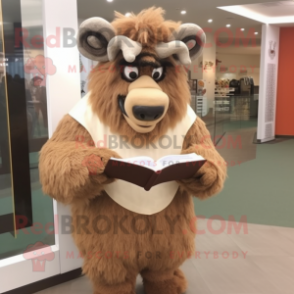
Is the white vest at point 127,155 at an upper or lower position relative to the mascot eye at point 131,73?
lower

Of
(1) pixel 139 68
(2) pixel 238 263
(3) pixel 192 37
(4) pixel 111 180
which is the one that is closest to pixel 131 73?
(1) pixel 139 68

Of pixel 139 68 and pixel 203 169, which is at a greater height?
pixel 139 68

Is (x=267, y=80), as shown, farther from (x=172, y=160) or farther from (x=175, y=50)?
(x=172, y=160)

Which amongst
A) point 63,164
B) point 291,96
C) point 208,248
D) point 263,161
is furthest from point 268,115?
point 63,164

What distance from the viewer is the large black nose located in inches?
50.6

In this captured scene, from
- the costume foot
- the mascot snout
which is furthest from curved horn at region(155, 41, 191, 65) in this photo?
the costume foot

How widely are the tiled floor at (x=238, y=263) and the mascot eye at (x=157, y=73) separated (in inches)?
45.3

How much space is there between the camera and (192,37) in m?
1.44

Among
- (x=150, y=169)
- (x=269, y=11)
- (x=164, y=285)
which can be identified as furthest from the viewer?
(x=269, y=11)

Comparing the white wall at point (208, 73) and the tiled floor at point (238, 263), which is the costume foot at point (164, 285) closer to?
the tiled floor at point (238, 263)

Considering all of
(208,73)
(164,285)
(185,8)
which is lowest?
(164,285)

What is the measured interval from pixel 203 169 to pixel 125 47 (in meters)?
0.57

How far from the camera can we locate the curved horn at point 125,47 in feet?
4.18

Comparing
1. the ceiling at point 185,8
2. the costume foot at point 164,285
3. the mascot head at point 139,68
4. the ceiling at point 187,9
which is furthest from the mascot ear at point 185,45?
the ceiling at point 185,8
